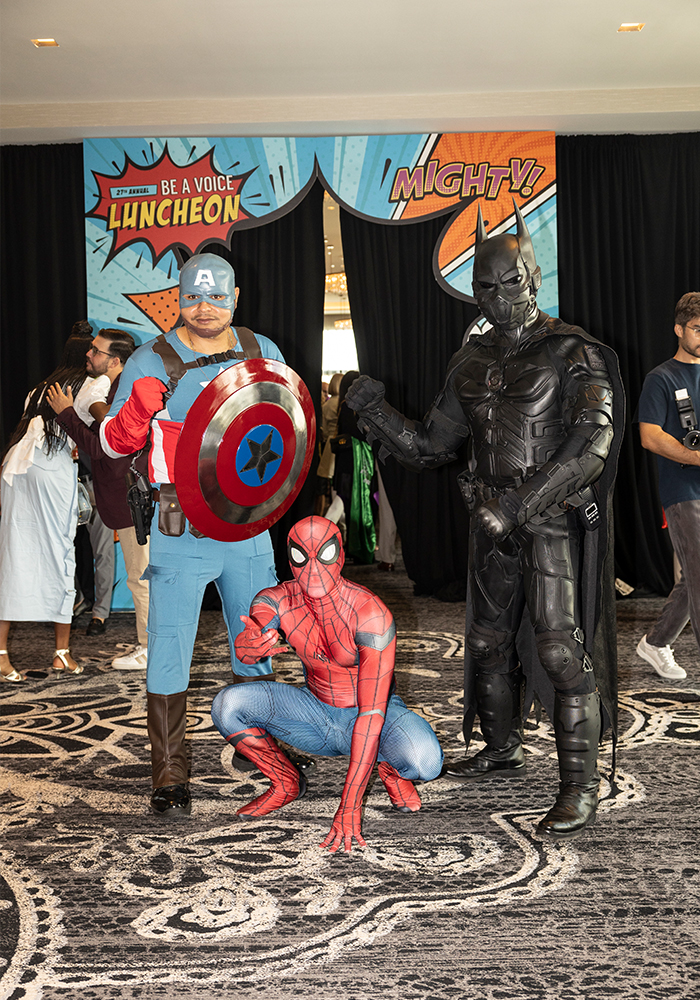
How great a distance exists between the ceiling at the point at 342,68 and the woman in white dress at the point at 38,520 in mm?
1977

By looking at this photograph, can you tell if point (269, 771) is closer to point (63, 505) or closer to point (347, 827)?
point (347, 827)

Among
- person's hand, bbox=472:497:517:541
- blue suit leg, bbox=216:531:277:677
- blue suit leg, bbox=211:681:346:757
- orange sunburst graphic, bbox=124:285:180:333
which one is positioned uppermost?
orange sunburst graphic, bbox=124:285:180:333

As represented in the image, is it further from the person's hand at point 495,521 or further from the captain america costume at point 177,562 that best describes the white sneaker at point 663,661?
the captain america costume at point 177,562

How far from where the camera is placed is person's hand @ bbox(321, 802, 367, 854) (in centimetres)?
215

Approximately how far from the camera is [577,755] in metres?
2.35

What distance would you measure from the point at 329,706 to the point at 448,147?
452 cm

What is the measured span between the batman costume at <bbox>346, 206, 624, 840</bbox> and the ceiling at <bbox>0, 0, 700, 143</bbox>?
269 cm

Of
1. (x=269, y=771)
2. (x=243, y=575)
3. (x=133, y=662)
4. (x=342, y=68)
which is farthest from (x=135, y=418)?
(x=342, y=68)

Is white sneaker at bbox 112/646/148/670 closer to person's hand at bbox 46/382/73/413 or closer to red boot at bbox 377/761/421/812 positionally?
person's hand at bbox 46/382/73/413

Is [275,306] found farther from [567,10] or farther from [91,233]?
[567,10]

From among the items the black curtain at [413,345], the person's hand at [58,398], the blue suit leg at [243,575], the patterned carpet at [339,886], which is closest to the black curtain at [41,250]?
the black curtain at [413,345]

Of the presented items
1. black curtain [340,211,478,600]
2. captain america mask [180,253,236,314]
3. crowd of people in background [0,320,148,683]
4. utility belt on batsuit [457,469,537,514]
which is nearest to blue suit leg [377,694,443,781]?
utility belt on batsuit [457,469,537,514]

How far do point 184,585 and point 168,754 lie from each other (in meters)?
0.50

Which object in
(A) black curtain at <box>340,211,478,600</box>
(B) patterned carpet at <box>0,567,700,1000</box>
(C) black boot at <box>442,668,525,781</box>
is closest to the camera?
(B) patterned carpet at <box>0,567,700,1000</box>
